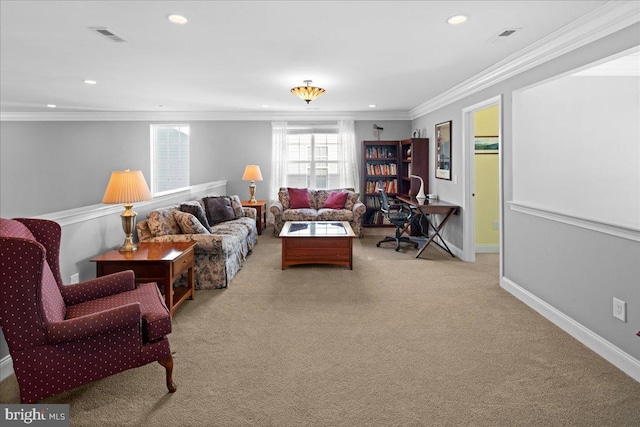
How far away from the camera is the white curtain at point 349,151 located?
8289mm

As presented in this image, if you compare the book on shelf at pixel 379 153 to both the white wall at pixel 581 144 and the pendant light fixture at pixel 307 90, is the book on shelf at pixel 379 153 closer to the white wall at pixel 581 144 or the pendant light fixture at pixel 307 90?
the pendant light fixture at pixel 307 90

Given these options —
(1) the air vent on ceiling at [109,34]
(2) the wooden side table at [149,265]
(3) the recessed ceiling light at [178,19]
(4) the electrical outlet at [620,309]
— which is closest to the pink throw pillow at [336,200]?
(2) the wooden side table at [149,265]

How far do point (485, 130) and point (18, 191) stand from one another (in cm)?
892

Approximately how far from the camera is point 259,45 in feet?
11.8

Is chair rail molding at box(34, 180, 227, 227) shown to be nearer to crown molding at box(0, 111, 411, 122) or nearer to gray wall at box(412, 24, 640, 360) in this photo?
crown molding at box(0, 111, 411, 122)

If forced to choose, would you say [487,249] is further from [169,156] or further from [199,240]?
[169,156]

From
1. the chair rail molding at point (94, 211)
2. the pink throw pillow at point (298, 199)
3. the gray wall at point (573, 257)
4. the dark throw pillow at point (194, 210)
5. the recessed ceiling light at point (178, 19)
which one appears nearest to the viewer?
the gray wall at point (573, 257)

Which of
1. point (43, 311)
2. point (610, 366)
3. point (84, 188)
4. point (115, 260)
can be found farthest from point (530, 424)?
point (84, 188)

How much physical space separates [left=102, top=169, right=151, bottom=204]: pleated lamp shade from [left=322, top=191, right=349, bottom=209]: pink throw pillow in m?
4.41

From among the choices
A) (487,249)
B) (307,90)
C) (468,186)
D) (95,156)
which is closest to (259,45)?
(307,90)

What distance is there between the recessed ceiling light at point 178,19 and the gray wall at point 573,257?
297 cm

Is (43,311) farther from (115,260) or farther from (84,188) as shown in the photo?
(84,188)

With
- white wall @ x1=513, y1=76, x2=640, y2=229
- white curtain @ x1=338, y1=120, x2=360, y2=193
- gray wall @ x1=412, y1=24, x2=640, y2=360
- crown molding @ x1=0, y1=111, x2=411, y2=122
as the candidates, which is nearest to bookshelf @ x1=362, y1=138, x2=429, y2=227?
white curtain @ x1=338, y1=120, x2=360, y2=193

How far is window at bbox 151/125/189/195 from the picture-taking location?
8.31 m
